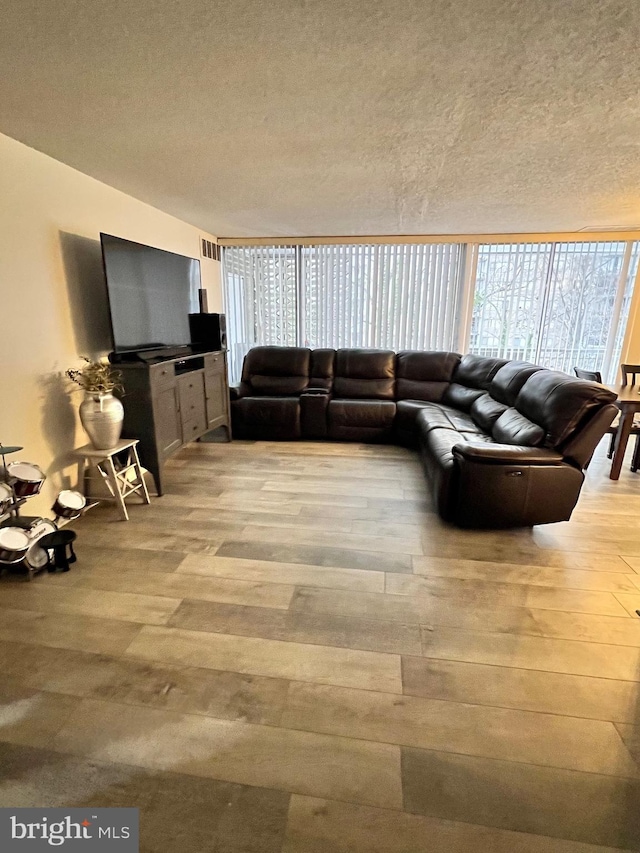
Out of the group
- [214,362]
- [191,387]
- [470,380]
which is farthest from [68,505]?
[470,380]

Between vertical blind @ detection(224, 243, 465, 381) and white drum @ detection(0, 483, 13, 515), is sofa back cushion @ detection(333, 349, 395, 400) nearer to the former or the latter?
vertical blind @ detection(224, 243, 465, 381)

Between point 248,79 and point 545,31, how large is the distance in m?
1.07

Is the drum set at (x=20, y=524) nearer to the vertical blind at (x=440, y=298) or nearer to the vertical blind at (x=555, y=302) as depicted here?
the vertical blind at (x=440, y=298)

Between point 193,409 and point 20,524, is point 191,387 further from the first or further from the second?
point 20,524

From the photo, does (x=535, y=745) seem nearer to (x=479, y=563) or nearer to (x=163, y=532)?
(x=479, y=563)

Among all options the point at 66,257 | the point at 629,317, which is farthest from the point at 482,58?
the point at 629,317

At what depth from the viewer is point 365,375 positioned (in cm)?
480

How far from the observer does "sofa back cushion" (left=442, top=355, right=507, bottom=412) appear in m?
4.12

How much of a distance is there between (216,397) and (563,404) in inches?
119

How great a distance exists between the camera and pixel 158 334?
3.39 metres

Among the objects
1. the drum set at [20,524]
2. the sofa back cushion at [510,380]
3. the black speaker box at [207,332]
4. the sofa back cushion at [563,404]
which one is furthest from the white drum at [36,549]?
the sofa back cushion at [510,380]

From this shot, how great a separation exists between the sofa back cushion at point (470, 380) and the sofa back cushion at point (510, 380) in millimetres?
251

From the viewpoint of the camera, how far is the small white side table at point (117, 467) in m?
2.71

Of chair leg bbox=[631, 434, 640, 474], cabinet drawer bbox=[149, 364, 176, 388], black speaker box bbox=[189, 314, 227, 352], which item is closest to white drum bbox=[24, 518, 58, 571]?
cabinet drawer bbox=[149, 364, 176, 388]
